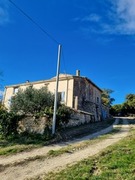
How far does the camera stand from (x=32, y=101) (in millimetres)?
24031

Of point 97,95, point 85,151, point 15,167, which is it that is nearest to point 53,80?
point 97,95

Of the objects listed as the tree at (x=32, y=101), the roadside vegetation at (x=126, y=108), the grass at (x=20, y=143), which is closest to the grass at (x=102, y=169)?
the grass at (x=20, y=143)

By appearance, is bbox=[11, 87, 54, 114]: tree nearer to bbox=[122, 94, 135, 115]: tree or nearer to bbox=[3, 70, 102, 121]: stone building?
bbox=[3, 70, 102, 121]: stone building

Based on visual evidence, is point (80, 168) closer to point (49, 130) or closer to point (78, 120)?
point (49, 130)

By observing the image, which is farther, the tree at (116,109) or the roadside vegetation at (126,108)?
the tree at (116,109)

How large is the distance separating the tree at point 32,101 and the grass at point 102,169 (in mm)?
14399

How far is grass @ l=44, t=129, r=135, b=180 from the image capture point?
292 inches

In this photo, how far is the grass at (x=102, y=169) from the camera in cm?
741

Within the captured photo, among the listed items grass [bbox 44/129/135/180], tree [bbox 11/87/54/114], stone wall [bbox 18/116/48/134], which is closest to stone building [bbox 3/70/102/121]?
tree [bbox 11/87/54/114]

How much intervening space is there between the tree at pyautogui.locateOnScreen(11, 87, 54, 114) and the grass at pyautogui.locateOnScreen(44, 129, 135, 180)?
1440 cm

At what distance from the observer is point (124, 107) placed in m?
60.6

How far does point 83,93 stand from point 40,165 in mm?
26121

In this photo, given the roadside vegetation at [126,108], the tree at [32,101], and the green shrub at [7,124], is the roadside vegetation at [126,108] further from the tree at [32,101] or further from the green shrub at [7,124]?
the green shrub at [7,124]

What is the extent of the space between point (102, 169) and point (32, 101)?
55.1ft
